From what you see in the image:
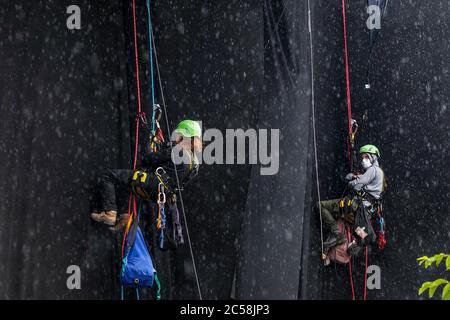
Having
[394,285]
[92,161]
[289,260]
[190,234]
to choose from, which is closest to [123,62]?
[92,161]

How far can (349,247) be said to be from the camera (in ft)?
23.4

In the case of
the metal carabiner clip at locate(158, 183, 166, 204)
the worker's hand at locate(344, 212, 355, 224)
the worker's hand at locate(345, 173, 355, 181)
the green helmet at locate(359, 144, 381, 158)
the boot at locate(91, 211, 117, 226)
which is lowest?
the worker's hand at locate(344, 212, 355, 224)

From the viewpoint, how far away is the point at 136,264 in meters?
5.73

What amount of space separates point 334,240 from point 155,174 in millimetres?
2104

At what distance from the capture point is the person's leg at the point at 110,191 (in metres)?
5.75

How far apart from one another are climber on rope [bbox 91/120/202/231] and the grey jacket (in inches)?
72.1

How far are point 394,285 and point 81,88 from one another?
145 inches

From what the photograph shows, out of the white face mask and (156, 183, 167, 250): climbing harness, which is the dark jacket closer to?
(156, 183, 167, 250): climbing harness

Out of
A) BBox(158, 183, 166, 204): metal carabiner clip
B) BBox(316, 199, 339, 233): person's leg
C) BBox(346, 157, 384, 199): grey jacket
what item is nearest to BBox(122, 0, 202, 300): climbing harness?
BBox(158, 183, 166, 204): metal carabiner clip

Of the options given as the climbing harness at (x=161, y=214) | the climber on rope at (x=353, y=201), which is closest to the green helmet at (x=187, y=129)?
the climbing harness at (x=161, y=214)

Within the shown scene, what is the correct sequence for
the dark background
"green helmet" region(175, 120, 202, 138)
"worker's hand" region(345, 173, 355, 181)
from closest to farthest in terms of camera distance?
the dark background
"green helmet" region(175, 120, 202, 138)
"worker's hand" region(345, 173, 355, 181)

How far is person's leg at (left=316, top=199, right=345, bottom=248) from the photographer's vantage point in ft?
23.0

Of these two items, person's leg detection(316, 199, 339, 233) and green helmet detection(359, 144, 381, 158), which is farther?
green helmet detection(359, 144, 381, 158)

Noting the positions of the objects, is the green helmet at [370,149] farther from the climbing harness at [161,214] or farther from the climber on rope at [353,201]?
the climbing harness at [161,214]
